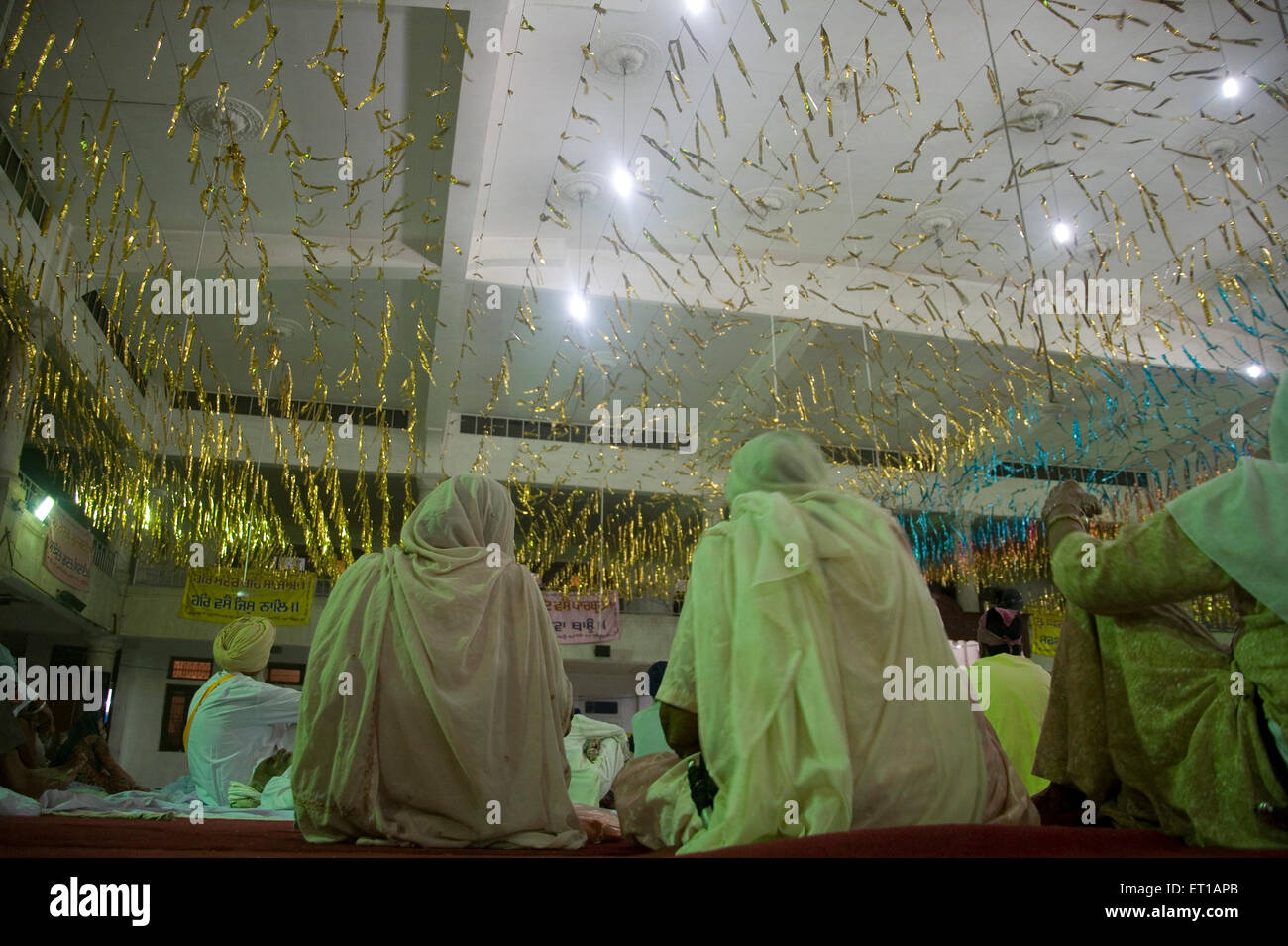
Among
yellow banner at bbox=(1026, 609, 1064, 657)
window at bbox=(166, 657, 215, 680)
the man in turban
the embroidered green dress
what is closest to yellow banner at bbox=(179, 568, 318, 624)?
window at bbox=(166, 657, 215, 680)

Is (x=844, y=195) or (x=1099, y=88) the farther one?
(x=844, y=195)

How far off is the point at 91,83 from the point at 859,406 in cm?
641

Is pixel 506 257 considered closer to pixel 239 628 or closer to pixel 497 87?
pixel 497 87

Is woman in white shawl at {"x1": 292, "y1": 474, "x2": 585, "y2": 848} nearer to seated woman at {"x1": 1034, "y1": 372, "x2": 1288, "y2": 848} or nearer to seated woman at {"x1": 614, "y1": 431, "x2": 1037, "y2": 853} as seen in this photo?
seated woman at {"x1": 614, "y1": 431, "x2": 1037, "y2": 853}

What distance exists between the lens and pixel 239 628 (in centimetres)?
452

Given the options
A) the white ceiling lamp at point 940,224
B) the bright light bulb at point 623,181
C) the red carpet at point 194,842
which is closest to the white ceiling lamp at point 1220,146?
the white ceiling lamp at point 940,224

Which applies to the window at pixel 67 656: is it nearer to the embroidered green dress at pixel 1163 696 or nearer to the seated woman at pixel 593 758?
the seated woman at pixel 593 758

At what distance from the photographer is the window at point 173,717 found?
12078 mm

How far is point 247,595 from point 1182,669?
9.23m

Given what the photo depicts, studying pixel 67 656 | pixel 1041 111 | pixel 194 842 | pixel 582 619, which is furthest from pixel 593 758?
pixel 67 656

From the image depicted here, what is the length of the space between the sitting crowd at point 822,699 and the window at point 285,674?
11277 millimetres

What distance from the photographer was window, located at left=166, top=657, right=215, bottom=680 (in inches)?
483

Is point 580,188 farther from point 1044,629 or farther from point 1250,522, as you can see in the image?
point 1044,629
